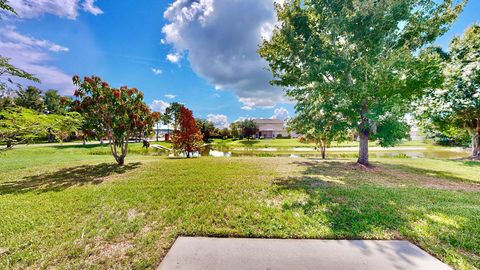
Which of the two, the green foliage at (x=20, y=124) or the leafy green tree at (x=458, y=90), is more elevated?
the leafy green tree at (x=458, y=90)

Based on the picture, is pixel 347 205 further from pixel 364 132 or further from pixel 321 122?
pixel 364 132

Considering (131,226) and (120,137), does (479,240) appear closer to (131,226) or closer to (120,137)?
(131,226)

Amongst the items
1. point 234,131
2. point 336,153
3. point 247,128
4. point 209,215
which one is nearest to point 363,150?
point 209,215

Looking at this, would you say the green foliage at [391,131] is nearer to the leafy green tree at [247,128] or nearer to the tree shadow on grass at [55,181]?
the tree shadow on grass at [55,181]

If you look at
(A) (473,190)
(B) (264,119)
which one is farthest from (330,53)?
(B) (264,119)

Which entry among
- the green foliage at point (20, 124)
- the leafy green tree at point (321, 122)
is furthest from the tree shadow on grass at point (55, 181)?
the leafy green tree at point (321, 122)

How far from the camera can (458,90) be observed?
12.4 m

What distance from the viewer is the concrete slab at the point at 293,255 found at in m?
2.64

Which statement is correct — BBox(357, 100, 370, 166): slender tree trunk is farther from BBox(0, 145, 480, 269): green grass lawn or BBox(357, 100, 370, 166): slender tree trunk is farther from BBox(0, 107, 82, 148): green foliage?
BBox(0, 107, 82, 148): green foliage

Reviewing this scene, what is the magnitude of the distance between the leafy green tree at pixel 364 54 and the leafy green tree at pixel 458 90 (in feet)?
14.3

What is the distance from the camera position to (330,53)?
912cm

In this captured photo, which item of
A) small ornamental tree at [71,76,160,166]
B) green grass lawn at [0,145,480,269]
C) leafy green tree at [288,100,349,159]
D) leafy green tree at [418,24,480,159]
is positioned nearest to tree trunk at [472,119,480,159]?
leafy green tree at [418,24,480,159]

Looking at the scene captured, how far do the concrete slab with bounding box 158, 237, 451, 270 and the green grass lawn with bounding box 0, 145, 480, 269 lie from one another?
23 centimetres

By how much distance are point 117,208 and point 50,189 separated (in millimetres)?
3721
